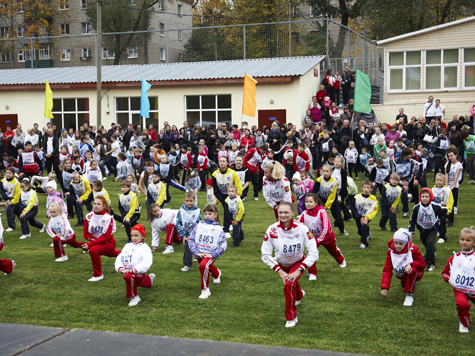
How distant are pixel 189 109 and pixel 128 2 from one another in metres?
22.7

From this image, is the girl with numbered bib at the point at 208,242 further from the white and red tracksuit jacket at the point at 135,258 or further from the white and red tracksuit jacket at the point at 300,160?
the white and red tracksuit jacket at the point at 300,160

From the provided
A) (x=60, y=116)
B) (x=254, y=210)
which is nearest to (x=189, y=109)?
(x=60, y=116)

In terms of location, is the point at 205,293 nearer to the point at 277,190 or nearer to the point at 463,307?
the point at 463,307

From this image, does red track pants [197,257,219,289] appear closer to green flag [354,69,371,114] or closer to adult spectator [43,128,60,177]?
green flag [354,69,371,114]

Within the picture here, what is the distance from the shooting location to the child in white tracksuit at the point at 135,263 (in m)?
7.80

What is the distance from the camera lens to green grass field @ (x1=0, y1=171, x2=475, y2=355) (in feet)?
21.1

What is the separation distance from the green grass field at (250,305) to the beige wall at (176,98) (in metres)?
15.1

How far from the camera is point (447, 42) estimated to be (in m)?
26.6

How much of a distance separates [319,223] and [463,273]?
2.75 meters

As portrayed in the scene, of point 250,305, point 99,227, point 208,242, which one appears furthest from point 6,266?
point 250,305

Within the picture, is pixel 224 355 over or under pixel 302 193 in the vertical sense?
under

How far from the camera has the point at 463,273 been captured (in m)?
6.50

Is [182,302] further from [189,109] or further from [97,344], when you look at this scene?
[189,109]

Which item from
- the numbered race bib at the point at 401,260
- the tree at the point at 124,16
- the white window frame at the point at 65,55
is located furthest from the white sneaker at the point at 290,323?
the tree at the point at 124,16
